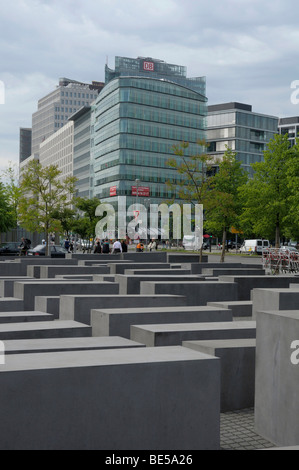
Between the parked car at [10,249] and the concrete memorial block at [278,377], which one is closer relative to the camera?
the concrete memorial block at [278,377]

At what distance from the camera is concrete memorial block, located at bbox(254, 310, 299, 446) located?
470 cm

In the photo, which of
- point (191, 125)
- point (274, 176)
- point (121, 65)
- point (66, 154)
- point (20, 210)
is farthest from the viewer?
point (66, 154)

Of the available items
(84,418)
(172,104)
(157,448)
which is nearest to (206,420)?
(157,448)

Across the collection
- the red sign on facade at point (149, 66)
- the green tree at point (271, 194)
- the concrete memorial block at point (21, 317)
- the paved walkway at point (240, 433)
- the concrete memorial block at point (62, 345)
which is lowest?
the paved walkway at point (240, 433)

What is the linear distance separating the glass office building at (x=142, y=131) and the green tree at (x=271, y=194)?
179 ft

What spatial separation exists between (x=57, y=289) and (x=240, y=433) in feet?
23.9

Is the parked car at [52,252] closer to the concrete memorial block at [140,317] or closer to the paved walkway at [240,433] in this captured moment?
the concrete memorial block at [140,317]

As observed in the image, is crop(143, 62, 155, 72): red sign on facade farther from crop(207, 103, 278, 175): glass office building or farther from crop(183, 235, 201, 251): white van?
crop(183, 235, 201, 251): white van

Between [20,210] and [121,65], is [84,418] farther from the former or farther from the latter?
[121,65]

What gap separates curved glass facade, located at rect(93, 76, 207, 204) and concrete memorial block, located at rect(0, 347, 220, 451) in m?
98.3

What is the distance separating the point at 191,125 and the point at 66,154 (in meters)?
47.8

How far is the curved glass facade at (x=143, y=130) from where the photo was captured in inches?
4038

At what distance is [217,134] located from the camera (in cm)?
11606

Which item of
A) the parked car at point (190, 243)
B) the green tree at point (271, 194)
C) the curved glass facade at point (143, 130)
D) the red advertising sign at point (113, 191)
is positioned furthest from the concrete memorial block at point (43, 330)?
the red advertising sign at point (113, 191)
